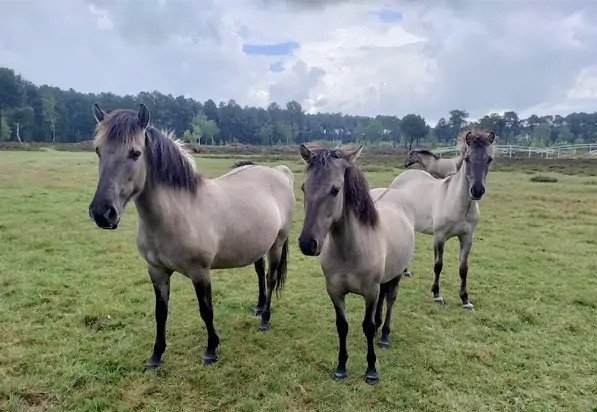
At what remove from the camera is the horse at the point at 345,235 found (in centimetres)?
292

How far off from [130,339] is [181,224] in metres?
1.62

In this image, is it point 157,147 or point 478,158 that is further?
point 478,158

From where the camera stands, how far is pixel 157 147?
10.7 ft

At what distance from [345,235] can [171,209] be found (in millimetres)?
1419

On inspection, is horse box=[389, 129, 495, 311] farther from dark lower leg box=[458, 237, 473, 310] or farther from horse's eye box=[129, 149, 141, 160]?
horse's eye box=[129, 149, 141, 160]

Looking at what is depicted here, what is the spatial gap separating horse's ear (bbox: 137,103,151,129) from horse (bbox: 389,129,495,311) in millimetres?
2924

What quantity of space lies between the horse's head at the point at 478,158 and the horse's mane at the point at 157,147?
3191 millimetres

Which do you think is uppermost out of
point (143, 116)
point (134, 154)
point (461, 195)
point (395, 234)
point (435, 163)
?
point (143, 116)

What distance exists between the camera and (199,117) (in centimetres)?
7769

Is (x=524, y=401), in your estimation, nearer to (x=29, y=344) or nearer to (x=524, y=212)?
(x=29, y=344)

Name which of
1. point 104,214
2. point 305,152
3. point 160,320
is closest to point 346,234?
point 305,152

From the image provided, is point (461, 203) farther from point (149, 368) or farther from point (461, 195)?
point (149, 368)

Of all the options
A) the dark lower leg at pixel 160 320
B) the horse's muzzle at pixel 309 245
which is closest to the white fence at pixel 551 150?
the dark lower leg at pixel 160 320

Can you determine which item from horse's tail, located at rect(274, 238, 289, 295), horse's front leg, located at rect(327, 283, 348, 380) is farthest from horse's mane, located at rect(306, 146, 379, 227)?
horse's tail, located at rect(274, 238, 289, 295)
